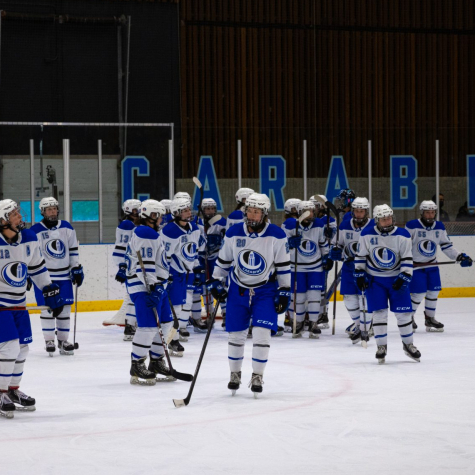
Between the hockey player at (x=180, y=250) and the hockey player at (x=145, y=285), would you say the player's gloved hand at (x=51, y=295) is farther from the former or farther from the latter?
the hockey player at (x=180, y=250)

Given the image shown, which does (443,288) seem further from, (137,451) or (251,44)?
(137,451)

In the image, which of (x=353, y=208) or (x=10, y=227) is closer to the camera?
(x=10, y=227)

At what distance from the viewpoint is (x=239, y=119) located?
15602 millimetres

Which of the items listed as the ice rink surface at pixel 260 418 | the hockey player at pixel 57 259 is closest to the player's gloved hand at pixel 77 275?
the hockey player at pixel 57 259

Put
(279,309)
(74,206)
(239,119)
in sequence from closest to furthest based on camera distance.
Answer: (279,309), (74,206), (239,119)

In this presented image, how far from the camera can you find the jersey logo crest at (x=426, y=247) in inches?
353

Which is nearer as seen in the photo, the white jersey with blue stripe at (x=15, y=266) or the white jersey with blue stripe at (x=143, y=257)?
the white jersey with blue stripe at (x=15, y=266)

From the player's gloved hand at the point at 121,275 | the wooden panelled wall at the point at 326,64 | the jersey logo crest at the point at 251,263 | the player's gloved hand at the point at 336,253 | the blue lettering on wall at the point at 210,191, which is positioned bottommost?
the player's gloved hand at the point at 121,275

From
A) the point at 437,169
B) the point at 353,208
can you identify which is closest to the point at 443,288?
the point at 437,169

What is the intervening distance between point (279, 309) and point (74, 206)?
5837 millimetres

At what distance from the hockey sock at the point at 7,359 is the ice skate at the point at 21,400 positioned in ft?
0.56

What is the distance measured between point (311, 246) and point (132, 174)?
3.46 meters

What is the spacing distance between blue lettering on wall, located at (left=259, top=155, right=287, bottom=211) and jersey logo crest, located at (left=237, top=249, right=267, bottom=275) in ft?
20.8

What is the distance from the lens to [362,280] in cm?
678
